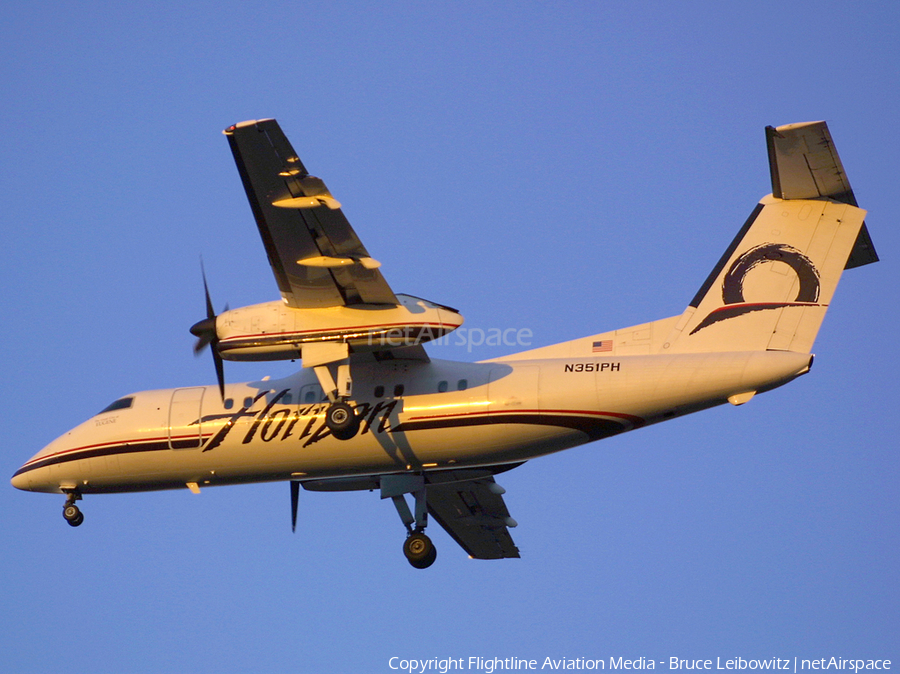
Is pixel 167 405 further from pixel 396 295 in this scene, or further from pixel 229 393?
pixel 396 295

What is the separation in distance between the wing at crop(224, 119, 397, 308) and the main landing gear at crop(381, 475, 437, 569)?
4488 millimetres

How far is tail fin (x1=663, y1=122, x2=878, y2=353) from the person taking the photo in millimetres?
19438

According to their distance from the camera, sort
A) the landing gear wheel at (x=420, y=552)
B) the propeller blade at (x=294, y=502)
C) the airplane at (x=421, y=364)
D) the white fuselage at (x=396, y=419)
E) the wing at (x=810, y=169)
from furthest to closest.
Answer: the propeller blade at (x=294, y=502), the landing gear wheel at (x=420, y=552), the white fuselage at (x=396, y=419), the airplane at (x=421, y=364), the wing at (x=810, y=169)

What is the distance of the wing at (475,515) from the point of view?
2402cm

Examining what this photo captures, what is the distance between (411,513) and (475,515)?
99.4 inches

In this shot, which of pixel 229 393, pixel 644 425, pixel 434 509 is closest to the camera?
pixel 644 425

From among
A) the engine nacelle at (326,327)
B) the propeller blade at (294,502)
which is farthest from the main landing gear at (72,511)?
the engine nacelle at (326,327)

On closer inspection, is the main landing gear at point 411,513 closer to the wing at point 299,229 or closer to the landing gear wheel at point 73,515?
the wing at point 299,229

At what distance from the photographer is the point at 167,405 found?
71.6 ft

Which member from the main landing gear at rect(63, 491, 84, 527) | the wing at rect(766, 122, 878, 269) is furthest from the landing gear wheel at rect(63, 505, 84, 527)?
the wing at rect(766, 122, 878, 269)

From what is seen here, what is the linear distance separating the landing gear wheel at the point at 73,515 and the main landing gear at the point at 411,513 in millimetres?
5682

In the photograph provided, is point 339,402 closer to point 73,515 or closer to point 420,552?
point 420,552

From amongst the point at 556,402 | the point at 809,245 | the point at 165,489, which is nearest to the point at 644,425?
the point at 556,402

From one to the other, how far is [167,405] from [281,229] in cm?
513
